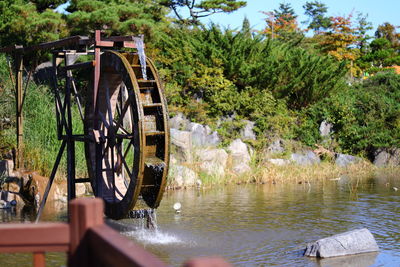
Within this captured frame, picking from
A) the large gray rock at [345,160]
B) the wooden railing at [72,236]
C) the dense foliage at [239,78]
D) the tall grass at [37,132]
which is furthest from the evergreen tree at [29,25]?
the wooden railing at [72,236]

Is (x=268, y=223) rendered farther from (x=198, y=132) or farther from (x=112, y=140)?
(x=198, y=132)

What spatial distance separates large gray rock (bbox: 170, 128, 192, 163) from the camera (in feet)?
46.0

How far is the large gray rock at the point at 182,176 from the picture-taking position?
13242 mm

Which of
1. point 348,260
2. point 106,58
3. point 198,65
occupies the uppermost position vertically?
point 198,65

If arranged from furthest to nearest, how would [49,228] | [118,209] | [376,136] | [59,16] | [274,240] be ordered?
[376,136]
[59,16]
[118,209]
[274,240]
[49,228]

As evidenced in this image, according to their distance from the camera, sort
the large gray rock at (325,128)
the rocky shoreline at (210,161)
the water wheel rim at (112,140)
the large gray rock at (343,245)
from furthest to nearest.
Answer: the large gray rock at (325,128) < the rocky shoreline at (210,161) < the water wheel rim at (112,140) < the large gray rock at (343,245)

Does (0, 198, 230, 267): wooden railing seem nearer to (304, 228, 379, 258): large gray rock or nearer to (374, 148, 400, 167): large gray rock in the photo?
(304, 228, 379, 258): large gray rock

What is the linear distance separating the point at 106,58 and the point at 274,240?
3644mm

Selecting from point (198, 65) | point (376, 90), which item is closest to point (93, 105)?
point (198, 65)

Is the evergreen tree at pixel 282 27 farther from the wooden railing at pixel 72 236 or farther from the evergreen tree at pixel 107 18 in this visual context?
the wooden railing at pixel 72 236

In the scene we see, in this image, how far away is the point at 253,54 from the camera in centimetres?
1886

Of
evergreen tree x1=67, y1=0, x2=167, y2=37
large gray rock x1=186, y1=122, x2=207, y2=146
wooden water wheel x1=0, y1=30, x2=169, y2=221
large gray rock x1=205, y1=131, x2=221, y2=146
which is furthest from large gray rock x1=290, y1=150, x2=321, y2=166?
wooden water wheel x1=0, y1=30, x2=169, y2=221

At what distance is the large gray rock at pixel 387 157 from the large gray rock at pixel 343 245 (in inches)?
419

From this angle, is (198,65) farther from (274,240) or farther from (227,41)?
(274,240)
